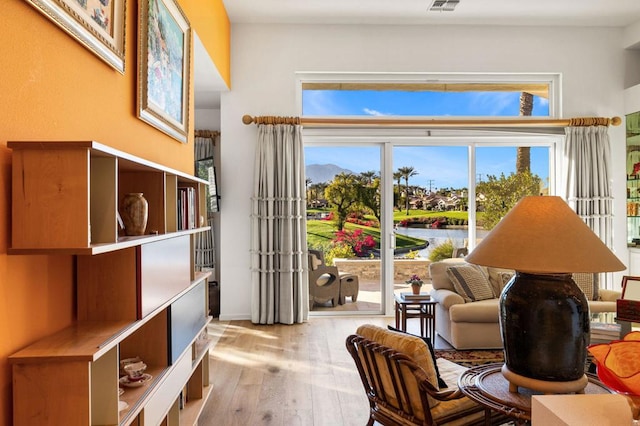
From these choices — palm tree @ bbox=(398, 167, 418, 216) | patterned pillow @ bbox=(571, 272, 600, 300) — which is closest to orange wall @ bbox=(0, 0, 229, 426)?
palm tree @ bbox=(398, 167, 418, 216)

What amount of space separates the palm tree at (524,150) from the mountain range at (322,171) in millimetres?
2118

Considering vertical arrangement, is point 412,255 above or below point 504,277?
above

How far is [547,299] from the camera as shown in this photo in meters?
1.55

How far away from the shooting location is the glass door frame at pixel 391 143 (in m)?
5.43

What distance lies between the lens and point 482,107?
552cm

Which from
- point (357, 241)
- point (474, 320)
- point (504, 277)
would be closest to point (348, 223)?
point (357, 241)

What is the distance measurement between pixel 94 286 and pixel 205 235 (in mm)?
4269

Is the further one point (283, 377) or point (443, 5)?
point (443, 5)

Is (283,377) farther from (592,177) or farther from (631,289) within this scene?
(592,177)

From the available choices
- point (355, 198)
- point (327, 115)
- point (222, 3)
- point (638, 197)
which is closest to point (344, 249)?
point (355, 198)

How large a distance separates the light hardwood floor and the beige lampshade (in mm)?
1643

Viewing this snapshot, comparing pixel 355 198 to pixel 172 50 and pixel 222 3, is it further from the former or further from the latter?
pixel 172 50

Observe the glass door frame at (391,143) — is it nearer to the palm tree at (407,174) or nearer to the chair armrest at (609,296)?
the palm tree at (407,174)

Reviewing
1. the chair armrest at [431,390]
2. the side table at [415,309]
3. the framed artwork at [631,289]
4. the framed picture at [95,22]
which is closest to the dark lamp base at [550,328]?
the chair armrest at [431,390]
